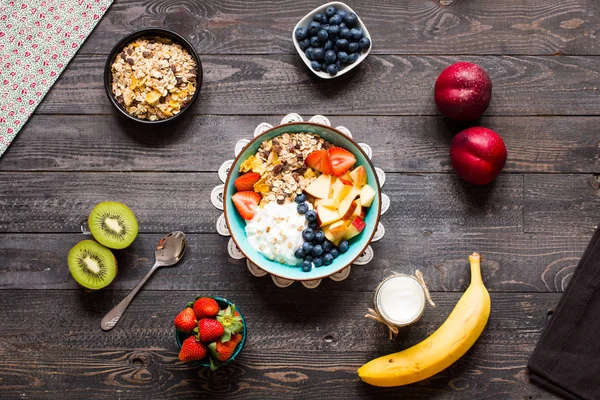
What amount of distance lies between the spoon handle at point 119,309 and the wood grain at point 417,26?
76 centimetres

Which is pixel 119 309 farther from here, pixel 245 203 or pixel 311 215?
pixel 311 215

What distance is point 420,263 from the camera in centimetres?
186

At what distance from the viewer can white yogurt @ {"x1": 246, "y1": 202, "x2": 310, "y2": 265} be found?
1.68 meters

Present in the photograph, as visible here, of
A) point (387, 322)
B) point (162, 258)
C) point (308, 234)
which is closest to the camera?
point (308, 234)

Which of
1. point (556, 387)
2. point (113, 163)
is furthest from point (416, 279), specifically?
point (113, 163)

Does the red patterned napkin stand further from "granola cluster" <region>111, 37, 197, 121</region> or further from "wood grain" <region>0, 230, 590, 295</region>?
"wood grain" <region>0, 230, 590, 295</region>

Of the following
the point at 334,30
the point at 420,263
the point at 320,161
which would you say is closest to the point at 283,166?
the point at 320,161

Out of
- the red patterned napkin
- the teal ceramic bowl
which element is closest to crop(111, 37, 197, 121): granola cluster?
the red patterned napkin

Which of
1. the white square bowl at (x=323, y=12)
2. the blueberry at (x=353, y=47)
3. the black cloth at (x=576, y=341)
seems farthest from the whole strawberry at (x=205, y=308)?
the black cloth at (x=576, y=341)

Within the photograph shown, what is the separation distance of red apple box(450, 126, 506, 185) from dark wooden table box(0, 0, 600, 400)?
0.30ft

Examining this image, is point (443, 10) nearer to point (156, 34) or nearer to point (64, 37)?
point (156, 34)

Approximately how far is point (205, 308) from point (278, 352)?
0.33 m

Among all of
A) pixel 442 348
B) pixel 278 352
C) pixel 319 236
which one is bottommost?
pixel 278 352

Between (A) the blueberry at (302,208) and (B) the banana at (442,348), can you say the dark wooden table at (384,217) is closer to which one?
(B) the banana at (442,348)
